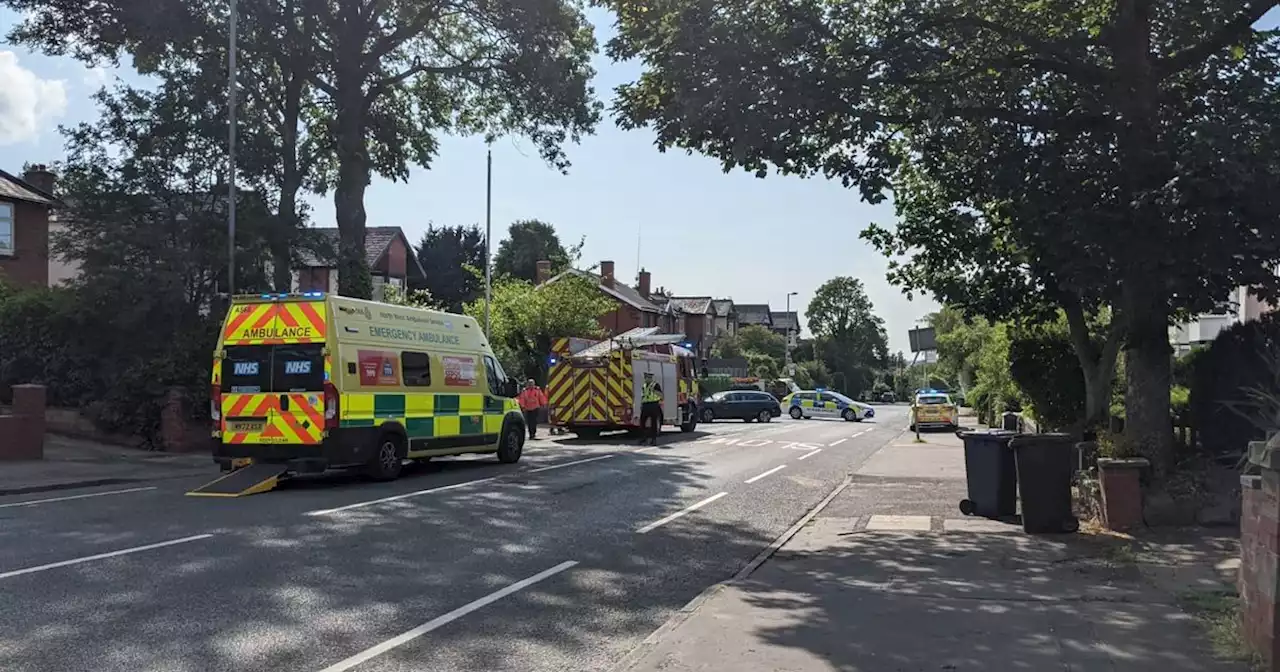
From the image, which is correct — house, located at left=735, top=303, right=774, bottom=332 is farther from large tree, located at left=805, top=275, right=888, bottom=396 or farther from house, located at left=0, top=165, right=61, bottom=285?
house, located at left=0, top=165, right=61, bottom=285

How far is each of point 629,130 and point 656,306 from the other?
64.4 m

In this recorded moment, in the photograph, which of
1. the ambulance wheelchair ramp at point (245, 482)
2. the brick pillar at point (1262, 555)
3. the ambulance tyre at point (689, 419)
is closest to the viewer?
the brick pillar at point (1262, 555)

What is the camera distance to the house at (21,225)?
3284cm

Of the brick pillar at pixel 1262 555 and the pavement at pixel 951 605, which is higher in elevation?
the brick pillar at pixel 1262 555

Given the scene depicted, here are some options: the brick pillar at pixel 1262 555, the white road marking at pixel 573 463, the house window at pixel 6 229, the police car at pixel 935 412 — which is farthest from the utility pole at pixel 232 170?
the police car at pixel 935 412

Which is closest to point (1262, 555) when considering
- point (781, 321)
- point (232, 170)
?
point (232, 170)

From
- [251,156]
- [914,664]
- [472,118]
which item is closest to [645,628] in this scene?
[914,664]

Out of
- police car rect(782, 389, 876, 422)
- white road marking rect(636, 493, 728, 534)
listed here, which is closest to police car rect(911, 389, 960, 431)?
police car rect(782, 389, 876, 422)

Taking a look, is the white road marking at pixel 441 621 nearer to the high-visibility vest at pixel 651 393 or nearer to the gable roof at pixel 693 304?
the high-visibility vest at pixel 651 393

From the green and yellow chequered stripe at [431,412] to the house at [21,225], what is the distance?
70.1 ft

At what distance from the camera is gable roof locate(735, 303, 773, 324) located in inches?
5300

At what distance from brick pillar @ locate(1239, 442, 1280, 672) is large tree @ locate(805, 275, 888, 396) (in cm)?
11790

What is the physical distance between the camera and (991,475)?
1161cm

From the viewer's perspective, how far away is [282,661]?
18.7 feet
